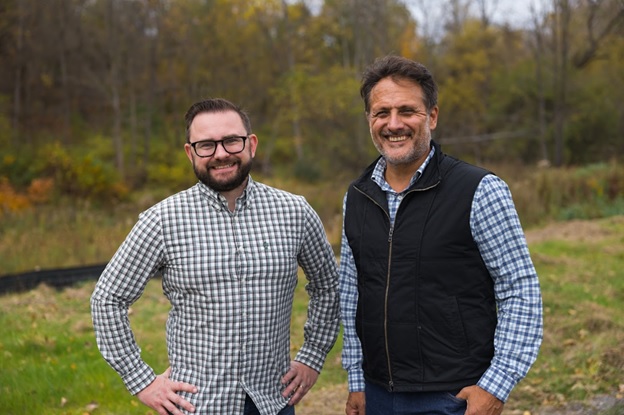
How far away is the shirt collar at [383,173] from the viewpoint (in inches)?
108

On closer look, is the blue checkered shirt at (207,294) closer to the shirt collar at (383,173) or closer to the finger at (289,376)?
the finger at (289,376)

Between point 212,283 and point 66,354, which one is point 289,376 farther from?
point 66,354

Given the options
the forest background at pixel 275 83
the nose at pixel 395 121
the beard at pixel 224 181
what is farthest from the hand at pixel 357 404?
the forest background at pixel 275 83

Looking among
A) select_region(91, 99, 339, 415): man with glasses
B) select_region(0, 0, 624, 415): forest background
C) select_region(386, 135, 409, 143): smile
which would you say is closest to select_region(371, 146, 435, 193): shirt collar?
select_region(386, 135, 409, 143): smile

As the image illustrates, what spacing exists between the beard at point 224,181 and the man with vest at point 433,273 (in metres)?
0.50

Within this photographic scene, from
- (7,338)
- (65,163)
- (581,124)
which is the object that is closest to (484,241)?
(7,338)

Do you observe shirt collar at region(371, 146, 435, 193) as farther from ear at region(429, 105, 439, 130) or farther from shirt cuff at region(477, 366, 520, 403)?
shirt cuff at region(477, 366, 520, 403)

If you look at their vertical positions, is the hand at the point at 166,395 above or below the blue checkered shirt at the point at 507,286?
below

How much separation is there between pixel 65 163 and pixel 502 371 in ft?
83.4

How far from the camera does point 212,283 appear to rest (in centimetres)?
272

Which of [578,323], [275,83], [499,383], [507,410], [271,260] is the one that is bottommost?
[507,410]

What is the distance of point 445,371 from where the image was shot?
A: 103 inches

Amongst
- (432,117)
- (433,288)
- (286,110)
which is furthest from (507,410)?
(286,110)

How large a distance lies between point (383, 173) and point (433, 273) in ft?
1.68
